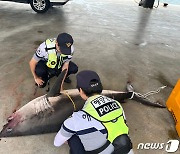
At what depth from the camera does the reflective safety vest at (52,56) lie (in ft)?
9.53

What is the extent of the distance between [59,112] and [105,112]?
45.3 inches

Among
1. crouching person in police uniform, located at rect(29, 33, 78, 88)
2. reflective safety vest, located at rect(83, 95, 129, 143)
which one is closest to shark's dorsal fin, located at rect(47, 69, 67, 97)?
crouching person in police uniform, located at rect(29, 33, 78, 88)

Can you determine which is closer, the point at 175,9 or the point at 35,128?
the point at 35,128

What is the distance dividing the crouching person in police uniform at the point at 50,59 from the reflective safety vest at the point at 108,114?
1105 millimetres

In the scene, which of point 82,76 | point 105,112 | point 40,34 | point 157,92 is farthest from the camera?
point 40,34

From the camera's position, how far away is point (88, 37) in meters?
5.55

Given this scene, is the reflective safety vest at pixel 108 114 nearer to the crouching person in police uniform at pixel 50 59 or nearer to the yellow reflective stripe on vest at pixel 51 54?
the crouching person in police uniform at pixel 50 59

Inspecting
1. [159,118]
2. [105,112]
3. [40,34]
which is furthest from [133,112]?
[40,34]

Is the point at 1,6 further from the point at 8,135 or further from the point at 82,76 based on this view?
the point at 82,76

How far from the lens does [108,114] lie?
162 cm

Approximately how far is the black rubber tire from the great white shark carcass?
4.86 m

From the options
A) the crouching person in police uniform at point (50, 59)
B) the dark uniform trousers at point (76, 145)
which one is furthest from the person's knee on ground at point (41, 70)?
the dark uniform trousers at point (76, 145)

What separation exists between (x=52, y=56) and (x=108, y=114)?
1.60m

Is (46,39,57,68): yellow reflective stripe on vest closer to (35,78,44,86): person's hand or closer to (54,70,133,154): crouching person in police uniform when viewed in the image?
(35,78,44,86): person's hand
